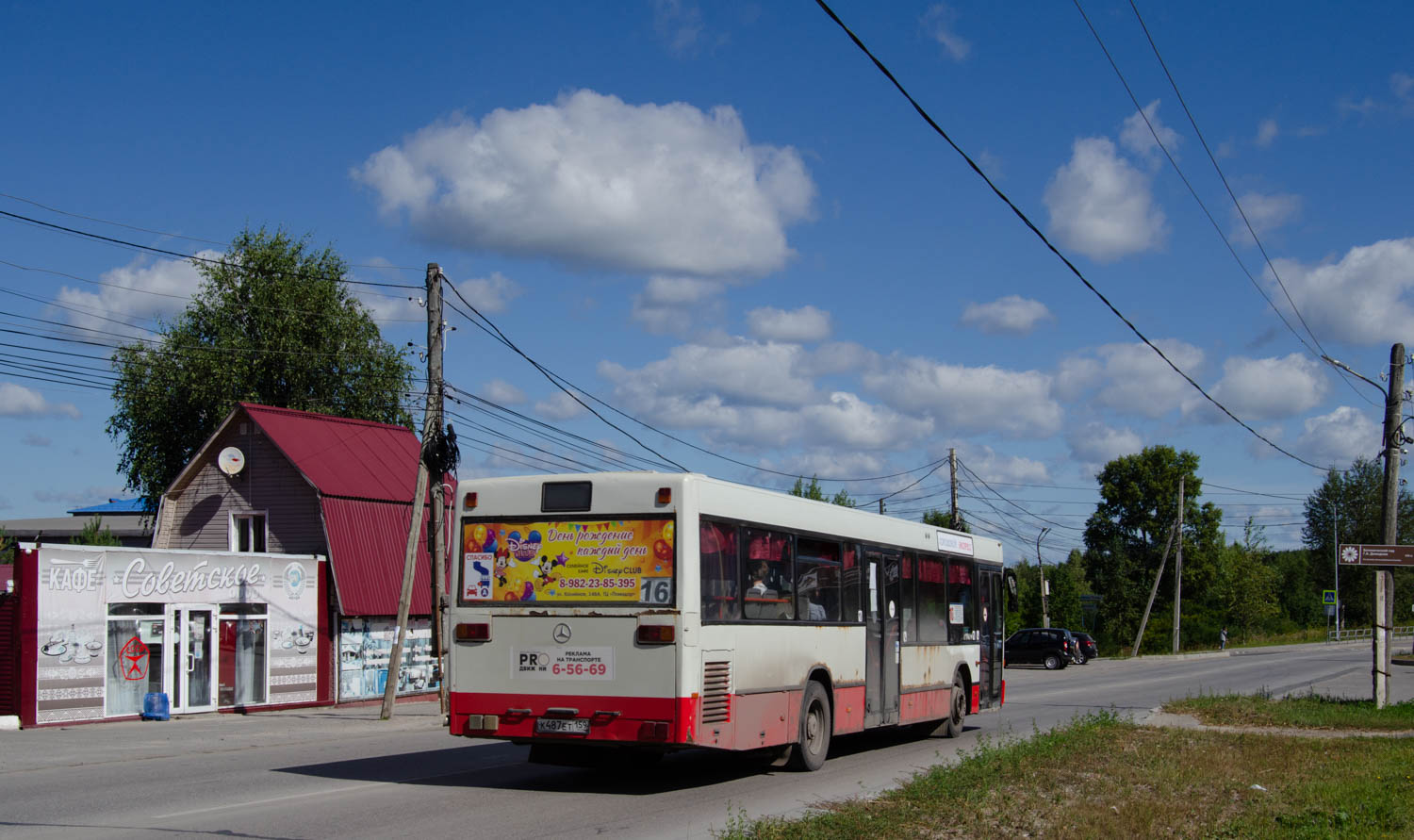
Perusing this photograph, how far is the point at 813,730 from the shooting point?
1428cm

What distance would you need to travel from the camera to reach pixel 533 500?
12531 millimetres

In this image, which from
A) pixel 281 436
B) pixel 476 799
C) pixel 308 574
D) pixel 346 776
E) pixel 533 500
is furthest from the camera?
pixel 281 436

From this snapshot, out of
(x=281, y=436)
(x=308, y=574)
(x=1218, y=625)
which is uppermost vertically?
(x=281, y=436)

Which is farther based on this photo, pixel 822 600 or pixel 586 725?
pixel 822 600

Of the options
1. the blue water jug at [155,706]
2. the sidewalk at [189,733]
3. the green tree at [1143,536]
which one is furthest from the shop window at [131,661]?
the green tree at [1143,536]

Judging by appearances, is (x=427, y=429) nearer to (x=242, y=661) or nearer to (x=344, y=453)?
(x=242, y=661)

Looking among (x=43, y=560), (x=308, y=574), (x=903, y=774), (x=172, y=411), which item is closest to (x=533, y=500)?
(x=903, y=774)

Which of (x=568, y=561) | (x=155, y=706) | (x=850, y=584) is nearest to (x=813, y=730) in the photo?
(x=850, y=584)

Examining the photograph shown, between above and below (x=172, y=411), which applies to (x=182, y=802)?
below

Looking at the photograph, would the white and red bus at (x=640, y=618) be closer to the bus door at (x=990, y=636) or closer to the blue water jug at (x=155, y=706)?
the bus door at (x=990, y=636)

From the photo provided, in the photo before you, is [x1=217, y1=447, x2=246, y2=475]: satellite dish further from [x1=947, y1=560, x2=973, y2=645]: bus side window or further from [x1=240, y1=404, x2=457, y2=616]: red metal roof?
[x1=947, y1=560, x2=973, y2=645]: bus side window

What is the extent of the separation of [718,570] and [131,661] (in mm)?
16714

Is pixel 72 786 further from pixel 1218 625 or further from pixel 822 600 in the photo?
pixel 1218 625

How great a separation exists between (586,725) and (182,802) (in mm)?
3667
